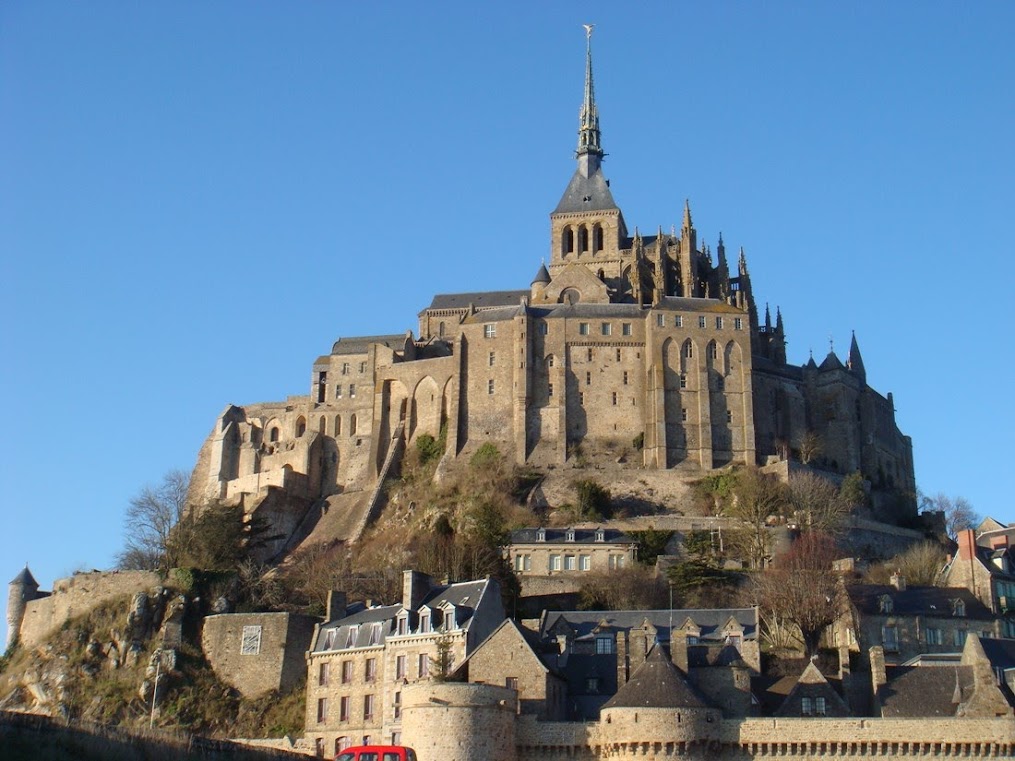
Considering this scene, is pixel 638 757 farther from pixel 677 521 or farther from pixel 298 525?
pixel 298 525

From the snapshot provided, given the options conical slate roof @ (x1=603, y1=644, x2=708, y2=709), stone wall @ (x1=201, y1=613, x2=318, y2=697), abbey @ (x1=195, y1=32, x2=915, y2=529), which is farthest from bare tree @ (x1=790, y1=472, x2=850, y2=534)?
conical slate roof @ (x1=603, y1=644, x2=708, y2=709)

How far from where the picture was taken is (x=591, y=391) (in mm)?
83250

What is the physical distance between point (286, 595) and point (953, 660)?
92.1ft

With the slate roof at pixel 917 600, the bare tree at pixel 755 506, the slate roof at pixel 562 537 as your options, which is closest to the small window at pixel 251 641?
the slate roof at pixel 562 537

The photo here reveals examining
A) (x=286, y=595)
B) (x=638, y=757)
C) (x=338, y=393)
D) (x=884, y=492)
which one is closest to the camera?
(x=638, y=757)

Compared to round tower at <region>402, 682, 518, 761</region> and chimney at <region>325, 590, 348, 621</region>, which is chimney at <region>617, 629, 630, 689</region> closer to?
round tower at <region>402, 682, 518, 761</region>

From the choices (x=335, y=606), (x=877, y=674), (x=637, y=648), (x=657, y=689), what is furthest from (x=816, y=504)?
(x=657, y=689)

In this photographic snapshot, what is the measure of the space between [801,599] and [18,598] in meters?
35.9

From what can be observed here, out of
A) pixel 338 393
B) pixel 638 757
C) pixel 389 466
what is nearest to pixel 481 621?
pixel 638 757

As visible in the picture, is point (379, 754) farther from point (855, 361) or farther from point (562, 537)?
point (855, 361)

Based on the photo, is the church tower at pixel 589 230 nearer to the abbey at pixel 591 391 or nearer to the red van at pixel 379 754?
the abbey at pixel 591 391

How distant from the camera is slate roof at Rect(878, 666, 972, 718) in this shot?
4344 centimetres

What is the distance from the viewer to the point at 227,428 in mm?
95188

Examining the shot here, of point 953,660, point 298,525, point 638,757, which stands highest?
point 298,525
